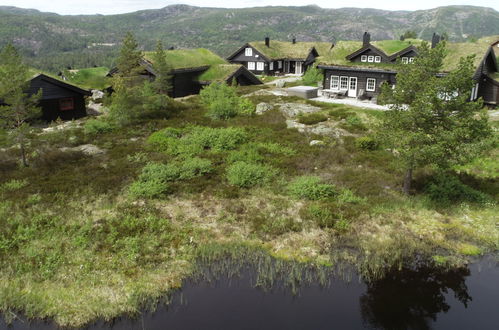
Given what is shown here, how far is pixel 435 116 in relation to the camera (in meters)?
17.2

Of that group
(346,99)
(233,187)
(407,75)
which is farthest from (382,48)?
(233,187)

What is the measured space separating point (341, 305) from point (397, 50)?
34.0 meters

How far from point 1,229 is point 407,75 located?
19.6m

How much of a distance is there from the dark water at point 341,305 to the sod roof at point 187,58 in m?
35.3

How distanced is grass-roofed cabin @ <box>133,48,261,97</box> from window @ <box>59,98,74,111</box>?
36.9ft

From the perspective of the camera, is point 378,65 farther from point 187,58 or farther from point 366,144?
point 187,58

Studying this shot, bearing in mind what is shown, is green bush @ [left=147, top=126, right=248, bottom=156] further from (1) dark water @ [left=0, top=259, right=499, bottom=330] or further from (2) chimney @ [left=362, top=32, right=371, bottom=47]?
(2) chimney @ [left=362, top=32, right=371, bottom=47]

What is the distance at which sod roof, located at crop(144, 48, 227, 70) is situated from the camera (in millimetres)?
44778

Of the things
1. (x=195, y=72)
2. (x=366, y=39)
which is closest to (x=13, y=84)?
(x=195, y=72)

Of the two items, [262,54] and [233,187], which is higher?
[262,54]

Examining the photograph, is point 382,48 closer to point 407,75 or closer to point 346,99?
point 346,99

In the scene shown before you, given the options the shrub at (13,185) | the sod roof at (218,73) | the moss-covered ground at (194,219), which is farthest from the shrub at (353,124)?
the shrub at (13,185)

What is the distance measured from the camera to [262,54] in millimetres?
64562

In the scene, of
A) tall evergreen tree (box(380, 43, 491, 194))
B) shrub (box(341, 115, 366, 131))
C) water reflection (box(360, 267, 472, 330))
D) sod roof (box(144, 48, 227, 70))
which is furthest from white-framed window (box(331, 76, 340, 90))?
water reflection (box(360, 267, 472, 330))
